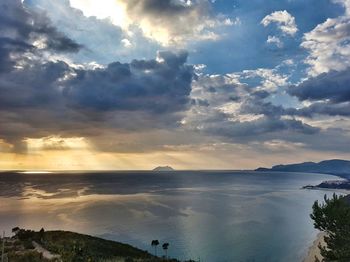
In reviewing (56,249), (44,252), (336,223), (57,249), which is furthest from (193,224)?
(336,223)

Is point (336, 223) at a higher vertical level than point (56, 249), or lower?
higher

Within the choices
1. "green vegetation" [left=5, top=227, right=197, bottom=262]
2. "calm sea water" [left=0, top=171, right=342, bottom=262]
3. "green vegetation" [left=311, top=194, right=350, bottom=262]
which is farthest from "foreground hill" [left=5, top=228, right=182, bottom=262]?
"green vegetation" [left=311, top=194, right=350, bottom=262]

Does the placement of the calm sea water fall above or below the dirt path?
below

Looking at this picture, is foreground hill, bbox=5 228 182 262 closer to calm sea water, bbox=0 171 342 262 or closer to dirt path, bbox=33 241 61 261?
dirt path, bbox=33 241 61 261

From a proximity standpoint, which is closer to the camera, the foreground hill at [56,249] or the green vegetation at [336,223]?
the green vegetation at [336,223]

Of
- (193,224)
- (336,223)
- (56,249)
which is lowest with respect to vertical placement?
(193,224)

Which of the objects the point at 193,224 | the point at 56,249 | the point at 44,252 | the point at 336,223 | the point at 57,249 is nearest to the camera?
the point at 336,223

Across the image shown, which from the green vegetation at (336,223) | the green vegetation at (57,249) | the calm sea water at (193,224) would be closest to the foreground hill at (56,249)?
the green vegetation at (57,249)

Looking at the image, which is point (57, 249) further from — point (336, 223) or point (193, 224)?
point (193, 224)

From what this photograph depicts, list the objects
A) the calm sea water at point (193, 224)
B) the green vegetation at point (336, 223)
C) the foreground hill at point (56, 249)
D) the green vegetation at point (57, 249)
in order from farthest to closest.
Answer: the calm sea water at point (193, 224) → the foreground hill at point (56, 249) → the green vegetation at point (57, 249) → the green vegetation at point (336, 223)

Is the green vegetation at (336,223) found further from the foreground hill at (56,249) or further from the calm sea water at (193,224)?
the calm sea water at (193,224)

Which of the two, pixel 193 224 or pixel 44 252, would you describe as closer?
pixel 44 252
